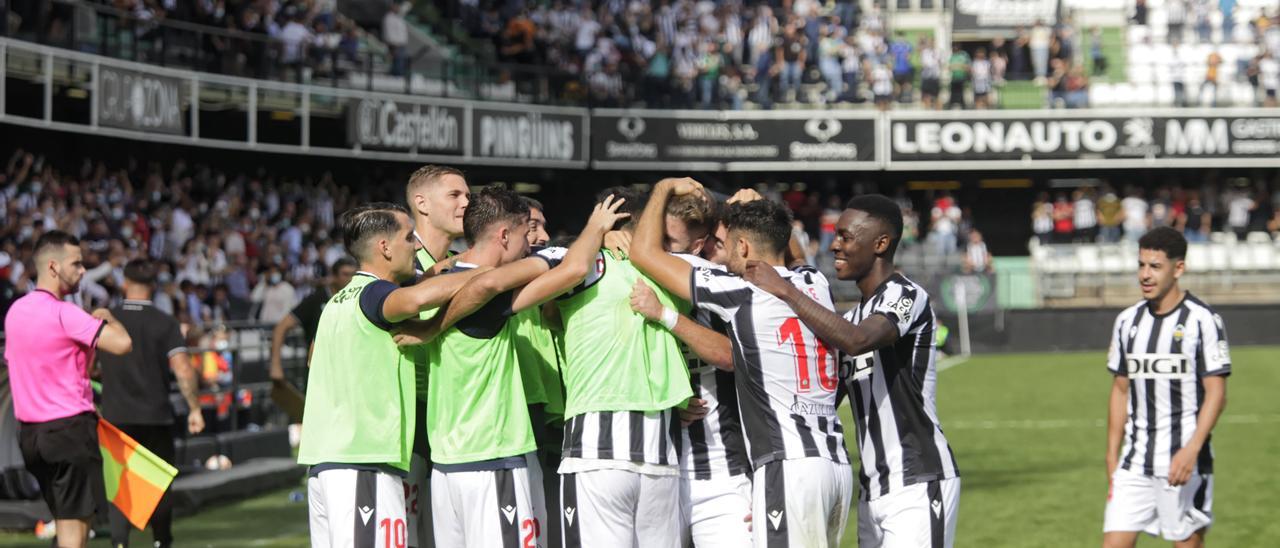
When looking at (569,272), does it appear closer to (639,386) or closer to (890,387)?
(639,386)

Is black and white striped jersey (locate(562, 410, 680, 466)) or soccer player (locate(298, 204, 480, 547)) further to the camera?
soccer player (locate(298, 204, 480, 547))

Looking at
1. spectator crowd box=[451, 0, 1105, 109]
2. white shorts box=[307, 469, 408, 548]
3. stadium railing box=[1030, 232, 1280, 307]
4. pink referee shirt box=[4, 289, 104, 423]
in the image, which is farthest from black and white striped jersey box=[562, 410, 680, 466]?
spectator crowd box=[451, 0, 1105, 109]

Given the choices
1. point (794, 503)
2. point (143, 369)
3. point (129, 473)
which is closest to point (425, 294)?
point (794, 503)

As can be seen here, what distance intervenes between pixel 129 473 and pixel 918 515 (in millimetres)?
5305

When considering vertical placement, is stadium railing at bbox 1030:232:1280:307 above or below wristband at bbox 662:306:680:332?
above

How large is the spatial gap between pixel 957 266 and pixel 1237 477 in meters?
20.0

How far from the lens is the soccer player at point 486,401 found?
6.08 metres

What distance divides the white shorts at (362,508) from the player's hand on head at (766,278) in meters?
1.64

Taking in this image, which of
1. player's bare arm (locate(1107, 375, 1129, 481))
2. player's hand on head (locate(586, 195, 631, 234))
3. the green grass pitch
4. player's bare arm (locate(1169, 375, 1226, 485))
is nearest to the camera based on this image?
player's hand on head (locate(586, 195, 631, 234))

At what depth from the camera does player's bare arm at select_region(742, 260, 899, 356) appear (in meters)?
6.04

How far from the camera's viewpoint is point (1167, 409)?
317 inches

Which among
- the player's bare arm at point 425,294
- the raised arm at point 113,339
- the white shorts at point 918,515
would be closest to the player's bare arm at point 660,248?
the player's bare arm at point 425,294

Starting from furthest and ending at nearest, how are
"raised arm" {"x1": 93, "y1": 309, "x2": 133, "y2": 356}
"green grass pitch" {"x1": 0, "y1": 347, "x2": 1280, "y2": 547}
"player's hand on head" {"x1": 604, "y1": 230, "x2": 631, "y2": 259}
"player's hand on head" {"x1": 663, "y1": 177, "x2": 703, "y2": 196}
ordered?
"green grass pitch" {"x1": 0, "y1": 347, "x2": 1280, "y2": 547} → "raised arm" {"x1": 93, "y1": 309, "x2": 133, "y2": 356} → "player's hand on head" {"x1": 604, "y1": 230, "x2": 631, "y2": 259} → "player's hand on head" {"x1": 663, "y1": 177, "x2": 703, "y2": 196}

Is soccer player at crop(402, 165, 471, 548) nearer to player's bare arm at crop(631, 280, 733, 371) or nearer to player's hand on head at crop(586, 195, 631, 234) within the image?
player's hand on head at crop(586, 195, 631, 234)
